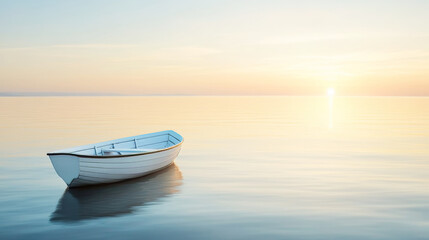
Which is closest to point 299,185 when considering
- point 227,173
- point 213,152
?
point 227,173

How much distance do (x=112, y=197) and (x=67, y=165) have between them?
6.79ft

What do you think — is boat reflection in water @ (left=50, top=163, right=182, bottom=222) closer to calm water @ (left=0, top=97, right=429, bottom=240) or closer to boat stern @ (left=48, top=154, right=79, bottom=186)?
calm water @ (left=0, top=97, right=429, bottom=240)

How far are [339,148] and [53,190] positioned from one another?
62.8 ft

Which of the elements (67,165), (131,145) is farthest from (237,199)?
(131,145)

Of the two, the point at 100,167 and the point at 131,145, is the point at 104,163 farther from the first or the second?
the point at 131,145

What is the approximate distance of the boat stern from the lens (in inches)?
556

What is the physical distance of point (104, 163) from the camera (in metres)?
15.0

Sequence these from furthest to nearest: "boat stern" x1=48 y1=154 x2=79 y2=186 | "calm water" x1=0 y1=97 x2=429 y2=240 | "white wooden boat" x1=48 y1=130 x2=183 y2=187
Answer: "white wooden boat" x1=48 y1=130 x2=183 y2=187
"boat stern" x1=48 y1=154 x2=79 y2=186
"calm water" x1=0 y1=97 x2=429 y2=240

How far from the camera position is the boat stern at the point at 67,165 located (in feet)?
46.3

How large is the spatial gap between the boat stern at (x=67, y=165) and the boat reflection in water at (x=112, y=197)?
0.65m

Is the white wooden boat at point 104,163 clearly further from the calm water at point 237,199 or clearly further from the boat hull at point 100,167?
the calm water at point 237,199

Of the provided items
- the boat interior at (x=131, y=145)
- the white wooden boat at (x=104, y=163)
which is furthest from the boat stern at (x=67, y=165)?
the boat interior at (x=131, y=145)

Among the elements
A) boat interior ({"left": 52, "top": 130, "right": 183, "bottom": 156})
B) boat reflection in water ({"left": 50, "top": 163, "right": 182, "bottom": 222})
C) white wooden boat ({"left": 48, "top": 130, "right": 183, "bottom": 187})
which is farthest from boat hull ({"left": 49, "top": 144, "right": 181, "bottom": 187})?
boat interior ({"left": 52, "top": 130, "right": 183, "bottom": 156})

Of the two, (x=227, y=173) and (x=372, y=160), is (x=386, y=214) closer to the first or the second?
(x=227, y=173)
